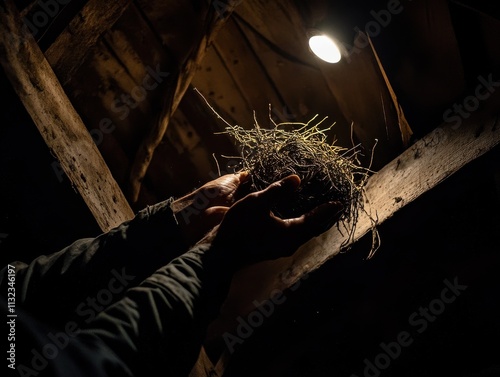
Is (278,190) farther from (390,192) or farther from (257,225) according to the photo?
(390,192)

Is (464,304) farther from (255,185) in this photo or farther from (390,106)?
(255,185)

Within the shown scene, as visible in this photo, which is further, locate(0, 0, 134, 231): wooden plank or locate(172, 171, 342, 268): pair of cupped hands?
locate(0, 0, 134, 231): wooden plank

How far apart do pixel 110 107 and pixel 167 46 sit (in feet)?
1.63

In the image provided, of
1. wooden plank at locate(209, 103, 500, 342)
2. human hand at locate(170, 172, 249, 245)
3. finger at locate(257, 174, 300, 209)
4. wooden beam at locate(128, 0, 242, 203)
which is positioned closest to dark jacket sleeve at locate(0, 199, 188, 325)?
human hand at locate(170, 172, 249, 245)

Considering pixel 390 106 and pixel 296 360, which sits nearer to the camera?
pixel 390 106

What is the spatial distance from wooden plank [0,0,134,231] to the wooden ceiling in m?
0.11

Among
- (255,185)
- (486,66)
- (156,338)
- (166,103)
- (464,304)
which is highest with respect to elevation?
(166,103)

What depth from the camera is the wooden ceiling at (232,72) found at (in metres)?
2.02

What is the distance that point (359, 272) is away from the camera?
2.34 meters

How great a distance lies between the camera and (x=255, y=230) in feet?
5.49

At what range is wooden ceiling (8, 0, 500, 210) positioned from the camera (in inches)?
79.7

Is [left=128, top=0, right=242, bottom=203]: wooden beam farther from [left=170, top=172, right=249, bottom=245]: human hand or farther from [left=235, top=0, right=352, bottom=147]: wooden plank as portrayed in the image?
[left=170, top=172, right=249, bottom=245]: human hand

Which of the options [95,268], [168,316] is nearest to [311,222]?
[168,316]

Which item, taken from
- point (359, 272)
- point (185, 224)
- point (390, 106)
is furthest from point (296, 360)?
point (390, 106)
